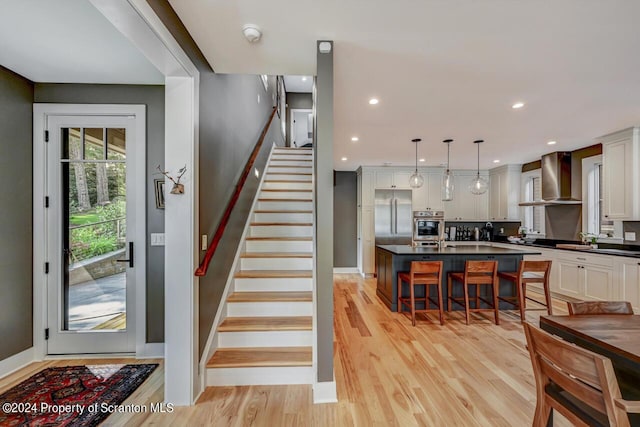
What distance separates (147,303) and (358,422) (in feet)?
7.27

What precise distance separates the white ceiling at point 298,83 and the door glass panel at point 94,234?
18.7 feet

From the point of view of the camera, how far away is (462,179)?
273 inches

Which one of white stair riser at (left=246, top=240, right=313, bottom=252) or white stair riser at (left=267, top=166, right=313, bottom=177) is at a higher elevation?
white stair riser at (left=267, top=166, right=313, bottom=177)

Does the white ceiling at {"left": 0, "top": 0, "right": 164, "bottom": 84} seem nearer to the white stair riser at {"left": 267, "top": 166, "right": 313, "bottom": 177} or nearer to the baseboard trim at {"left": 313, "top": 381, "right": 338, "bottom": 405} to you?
the white stair riser at {"left": 267, "top": 166, "right": 313, "bottom": 177}

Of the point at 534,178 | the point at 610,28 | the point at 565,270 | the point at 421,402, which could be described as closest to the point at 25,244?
the point at 421,402

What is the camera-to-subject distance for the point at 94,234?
2764 mm

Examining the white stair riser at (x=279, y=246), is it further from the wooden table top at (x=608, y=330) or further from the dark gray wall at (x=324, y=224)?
the wooden table top at (x=608, y=330)

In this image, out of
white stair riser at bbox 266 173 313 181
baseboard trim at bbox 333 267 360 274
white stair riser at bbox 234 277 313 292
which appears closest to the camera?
white stair riser at bbox 234 277 313 292

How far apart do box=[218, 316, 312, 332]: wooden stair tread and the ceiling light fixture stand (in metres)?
2.36

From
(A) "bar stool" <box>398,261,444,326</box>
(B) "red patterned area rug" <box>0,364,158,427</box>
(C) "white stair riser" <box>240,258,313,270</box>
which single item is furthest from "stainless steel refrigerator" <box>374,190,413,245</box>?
(B) "red patterned area rug" <box>0,364,158,427</box>

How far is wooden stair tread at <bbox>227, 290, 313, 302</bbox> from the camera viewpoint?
270 centimetres

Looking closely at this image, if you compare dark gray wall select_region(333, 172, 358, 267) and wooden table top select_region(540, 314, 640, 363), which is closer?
wooden table top select_region(540, 314, 640, 363)

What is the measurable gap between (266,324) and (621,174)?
536 centimetres

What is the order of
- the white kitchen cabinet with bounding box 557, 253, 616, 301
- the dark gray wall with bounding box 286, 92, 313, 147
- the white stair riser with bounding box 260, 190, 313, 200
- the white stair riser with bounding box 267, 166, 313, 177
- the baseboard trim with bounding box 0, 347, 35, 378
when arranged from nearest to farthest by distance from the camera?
1. the baseboard trim with bounding box 0, 347, 35, 378
2. the white kitchen cabinet with bounding box 557, 253, 616, 301
3. the white stair riser with bounding box 260, 190, 313, 200
4. the white stair riser with bounding box 267, 166, 313, 177
5. the dark gray wall with bounding box 286, 92, 313, 147
